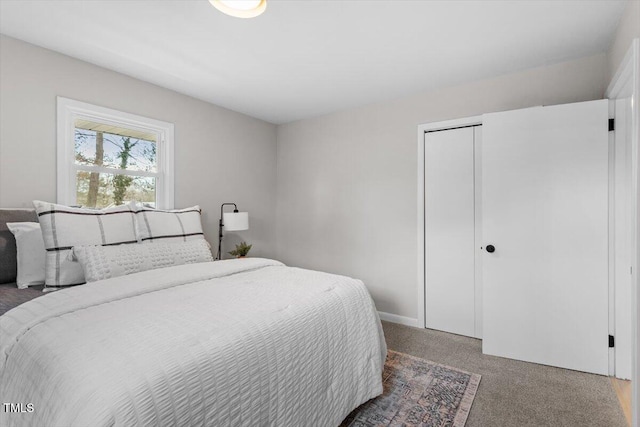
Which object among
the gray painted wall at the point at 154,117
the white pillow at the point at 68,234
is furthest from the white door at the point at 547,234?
the white pillow at the point at 68,234

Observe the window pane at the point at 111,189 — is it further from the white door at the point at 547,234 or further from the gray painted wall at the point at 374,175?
the white door at the point at 547,234

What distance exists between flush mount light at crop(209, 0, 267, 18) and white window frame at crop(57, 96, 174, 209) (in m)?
1.73

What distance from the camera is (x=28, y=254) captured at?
1898 millimetres

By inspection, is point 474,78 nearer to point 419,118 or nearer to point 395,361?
point 419,118

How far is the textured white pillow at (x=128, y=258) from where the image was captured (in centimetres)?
186

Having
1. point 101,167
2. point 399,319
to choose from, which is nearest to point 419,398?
point 399,319

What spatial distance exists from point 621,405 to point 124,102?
14.5 ft

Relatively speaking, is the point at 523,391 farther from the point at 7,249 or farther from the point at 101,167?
the point at 101,167

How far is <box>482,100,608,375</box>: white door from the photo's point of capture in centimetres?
226

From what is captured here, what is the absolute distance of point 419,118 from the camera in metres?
3.23

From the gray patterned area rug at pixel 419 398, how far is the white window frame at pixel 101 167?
2579mm

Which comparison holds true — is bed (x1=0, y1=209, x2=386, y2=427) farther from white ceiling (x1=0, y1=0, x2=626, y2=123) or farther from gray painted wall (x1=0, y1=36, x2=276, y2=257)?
white ceiling (x1=0, y1=0, x2=626, y2=123)

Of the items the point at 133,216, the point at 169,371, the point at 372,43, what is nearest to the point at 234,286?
the point at 169,371

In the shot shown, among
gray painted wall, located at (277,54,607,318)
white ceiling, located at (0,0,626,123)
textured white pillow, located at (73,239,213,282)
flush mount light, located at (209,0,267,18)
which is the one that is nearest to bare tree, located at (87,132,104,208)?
white ceiling, located at (0,0,626,123)
